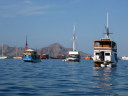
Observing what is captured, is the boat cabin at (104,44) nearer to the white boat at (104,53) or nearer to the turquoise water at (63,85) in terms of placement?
the white boat at (104,53)

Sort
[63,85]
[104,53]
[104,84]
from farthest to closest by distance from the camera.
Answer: [104,53] < [104,84] < [63,85]

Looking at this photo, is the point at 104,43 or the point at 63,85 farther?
the point at 104,43

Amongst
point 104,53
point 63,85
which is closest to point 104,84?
point 63,85

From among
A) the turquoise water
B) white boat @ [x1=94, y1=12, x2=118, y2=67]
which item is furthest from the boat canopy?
the turquoise water

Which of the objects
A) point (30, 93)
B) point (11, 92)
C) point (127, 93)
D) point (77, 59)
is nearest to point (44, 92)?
point (30, 93)

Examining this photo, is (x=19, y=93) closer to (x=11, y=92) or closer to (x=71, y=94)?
(x=11, y=92)

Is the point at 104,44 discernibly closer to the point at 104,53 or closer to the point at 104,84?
the point at 104,53

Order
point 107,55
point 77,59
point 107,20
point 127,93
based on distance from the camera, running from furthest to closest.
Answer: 1. point 77,59
2. point 107,20
3. point 107,55
4. point 127,93

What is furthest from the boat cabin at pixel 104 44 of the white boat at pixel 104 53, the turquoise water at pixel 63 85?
the turquoise water at pixel 63 85

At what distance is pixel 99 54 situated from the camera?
202 ft

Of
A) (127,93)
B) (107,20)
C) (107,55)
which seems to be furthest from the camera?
(107,20)

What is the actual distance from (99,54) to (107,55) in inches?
94.5

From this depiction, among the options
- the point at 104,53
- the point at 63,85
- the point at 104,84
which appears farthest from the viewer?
the point at 104,53

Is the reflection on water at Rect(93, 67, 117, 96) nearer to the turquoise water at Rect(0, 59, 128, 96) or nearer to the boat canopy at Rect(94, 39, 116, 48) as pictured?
the turquoise water at Rect(0, 59, 128, 96)
